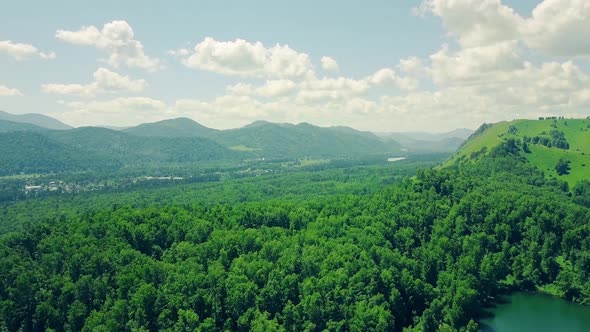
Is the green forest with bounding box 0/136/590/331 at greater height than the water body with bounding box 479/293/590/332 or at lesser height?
greater

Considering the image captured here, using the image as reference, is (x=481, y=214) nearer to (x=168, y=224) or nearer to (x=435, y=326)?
(x=435, y=326)

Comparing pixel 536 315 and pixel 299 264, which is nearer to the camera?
pixel 299 264

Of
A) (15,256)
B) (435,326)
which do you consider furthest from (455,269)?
(15,256)

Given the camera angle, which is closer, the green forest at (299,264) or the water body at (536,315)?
the green forest at (299,264)

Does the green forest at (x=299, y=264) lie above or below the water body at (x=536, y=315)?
above

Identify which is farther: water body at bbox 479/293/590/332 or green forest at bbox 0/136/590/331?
water body at bbox 479/293/590/332
